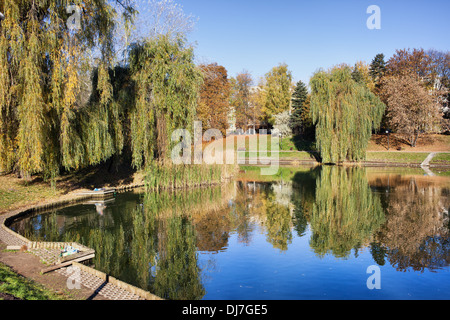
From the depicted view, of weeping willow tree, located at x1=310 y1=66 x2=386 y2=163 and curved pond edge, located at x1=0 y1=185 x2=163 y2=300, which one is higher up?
weeping willow tree, located at x1=310 y1=66 x2=386 y2=163

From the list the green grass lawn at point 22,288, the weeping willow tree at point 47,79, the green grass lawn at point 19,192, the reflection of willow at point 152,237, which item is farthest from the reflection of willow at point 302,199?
the green grass lawn at point 19,192

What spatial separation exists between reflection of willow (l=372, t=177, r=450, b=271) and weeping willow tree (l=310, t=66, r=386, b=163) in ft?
54.2

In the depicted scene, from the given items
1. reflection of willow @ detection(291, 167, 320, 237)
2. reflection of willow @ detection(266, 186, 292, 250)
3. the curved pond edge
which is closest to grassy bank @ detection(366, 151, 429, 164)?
reflection of willow @ detection(291, 167, 320, 237)

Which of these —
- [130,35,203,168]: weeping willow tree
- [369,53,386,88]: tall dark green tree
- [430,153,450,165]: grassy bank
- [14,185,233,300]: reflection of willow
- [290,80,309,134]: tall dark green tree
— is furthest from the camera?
[369,53,386,88]: tall dark green tree

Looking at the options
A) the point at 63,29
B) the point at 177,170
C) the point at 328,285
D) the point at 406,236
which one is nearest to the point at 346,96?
the point at 177,170

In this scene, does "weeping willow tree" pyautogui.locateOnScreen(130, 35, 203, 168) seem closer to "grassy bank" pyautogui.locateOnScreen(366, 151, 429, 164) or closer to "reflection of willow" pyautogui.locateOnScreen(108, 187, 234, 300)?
"reflection of willow" pyautogui.locateOnScreen(108, 187, 234, 300)

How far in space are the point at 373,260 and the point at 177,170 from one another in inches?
574

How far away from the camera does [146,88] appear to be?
67.3ft

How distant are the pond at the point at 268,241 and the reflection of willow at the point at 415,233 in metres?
0.03

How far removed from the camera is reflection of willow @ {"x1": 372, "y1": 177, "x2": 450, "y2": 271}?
32.4ft

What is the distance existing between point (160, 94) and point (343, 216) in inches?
485

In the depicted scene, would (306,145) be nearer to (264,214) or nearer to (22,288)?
(264,214)

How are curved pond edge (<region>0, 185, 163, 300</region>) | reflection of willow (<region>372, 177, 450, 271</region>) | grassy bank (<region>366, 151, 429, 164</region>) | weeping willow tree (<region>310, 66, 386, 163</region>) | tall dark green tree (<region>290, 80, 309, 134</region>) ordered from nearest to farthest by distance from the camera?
1. curved pond edge (<region>0, 185, 163, 300</region>)
2. reflection of willow (<region>372, 177, 450, 271</region>)
3. weeping willow tree (<region>310, 66, 386, 163</region>)
4. grassy bank (<region>366, 151, 429, 164</region>)
5. tall dark green tree (<region>290, 80, 309, 134</region>)

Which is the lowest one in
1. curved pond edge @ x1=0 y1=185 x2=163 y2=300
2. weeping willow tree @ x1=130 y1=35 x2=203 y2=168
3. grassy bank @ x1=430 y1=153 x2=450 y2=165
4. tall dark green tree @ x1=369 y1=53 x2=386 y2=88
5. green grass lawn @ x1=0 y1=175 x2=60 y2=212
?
curved pond edge @ x1=0 y1=185 x2=163 y2=300
